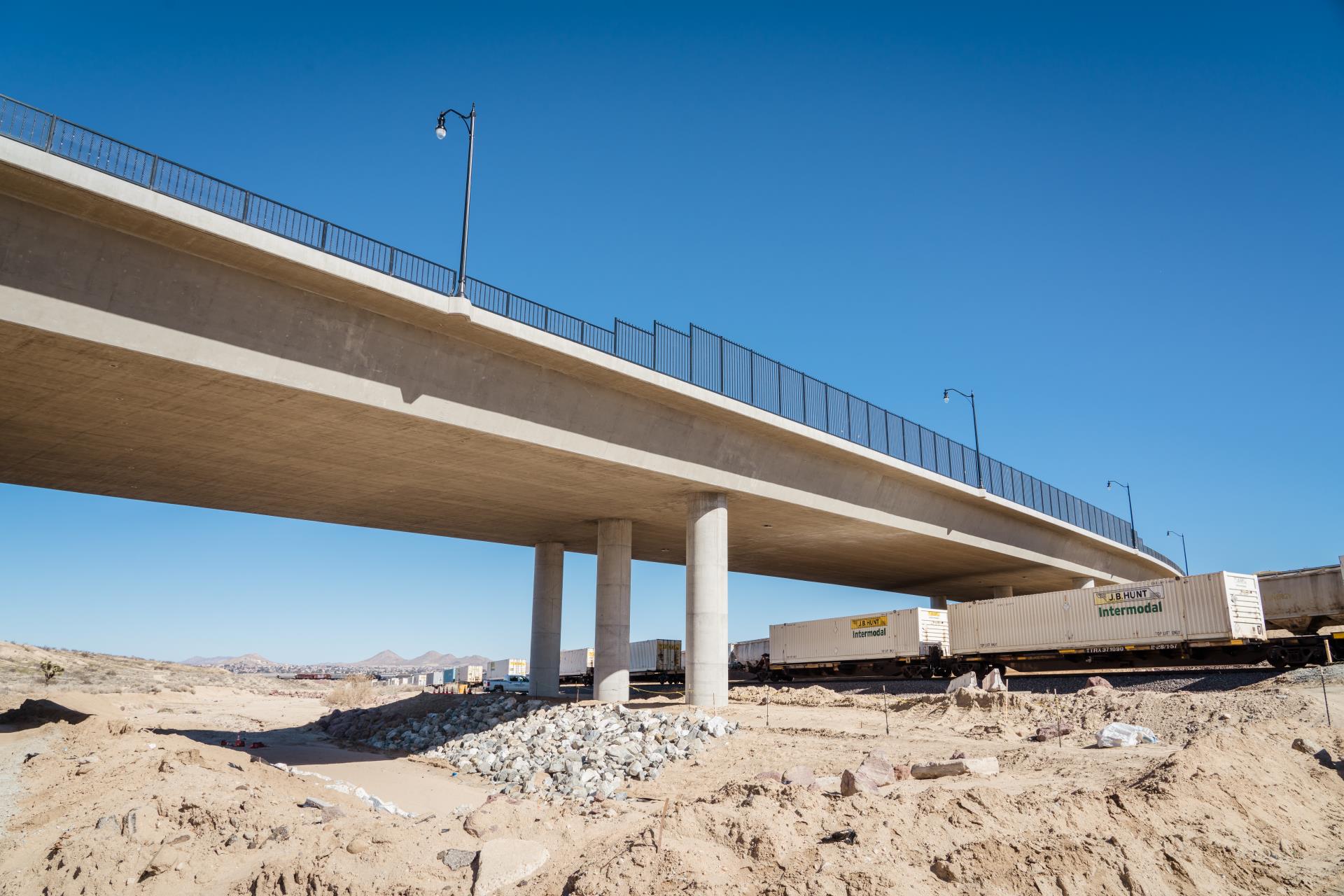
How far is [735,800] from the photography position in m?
10.7

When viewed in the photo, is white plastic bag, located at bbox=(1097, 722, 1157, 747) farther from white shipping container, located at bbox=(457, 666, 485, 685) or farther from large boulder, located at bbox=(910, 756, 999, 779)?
white shipping container, located at bbox=(457, 666, 485, 685)

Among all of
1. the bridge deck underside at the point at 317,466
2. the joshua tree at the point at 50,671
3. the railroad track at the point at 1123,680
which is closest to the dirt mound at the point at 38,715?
the bridge deck underside at the point at 317,466

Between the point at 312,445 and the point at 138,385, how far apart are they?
4.84 m

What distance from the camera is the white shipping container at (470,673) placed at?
78912mm

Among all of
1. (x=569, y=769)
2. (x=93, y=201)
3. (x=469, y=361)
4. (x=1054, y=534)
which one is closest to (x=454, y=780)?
(x=569, y=769)

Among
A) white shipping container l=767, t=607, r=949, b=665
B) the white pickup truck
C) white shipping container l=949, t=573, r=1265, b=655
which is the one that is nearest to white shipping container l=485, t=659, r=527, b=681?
the white pickup truck

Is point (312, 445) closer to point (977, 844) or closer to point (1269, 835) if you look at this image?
point (977, 844)

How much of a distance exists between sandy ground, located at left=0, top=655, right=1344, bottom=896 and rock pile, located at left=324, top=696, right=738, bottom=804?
900 mm

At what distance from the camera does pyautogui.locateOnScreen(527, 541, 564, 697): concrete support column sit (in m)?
35.3

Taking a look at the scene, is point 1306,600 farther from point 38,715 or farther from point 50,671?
point 50,671

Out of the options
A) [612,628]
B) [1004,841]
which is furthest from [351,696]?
[1004,841]

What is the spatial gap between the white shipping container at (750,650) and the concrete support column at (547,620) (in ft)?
57.4

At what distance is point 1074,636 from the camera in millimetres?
31719

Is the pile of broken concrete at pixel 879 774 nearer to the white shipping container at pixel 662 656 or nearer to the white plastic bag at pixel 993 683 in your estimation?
the white plastic bag at pixel 993 683
